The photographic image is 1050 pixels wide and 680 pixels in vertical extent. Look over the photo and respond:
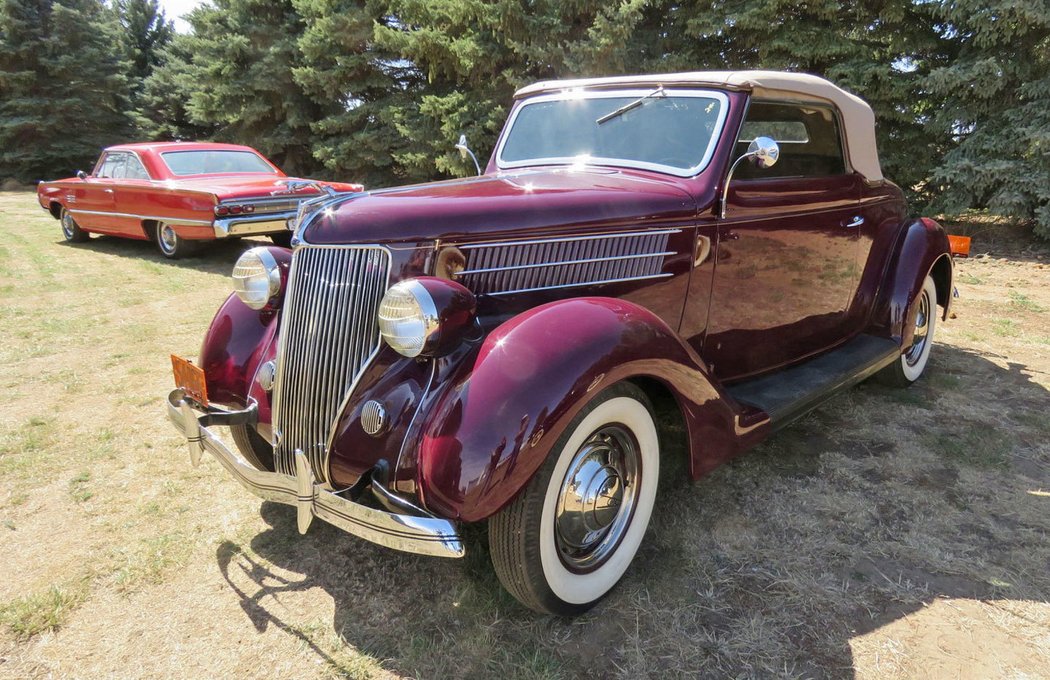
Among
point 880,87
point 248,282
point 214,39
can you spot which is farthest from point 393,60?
point 248,282

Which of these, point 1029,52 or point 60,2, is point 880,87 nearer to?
point 1029,52

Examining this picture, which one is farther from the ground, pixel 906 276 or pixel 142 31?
pixel 142 31

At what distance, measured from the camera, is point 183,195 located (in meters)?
7.44

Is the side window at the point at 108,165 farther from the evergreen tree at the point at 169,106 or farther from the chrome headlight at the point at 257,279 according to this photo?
the evergreen tree at the point at 169,106

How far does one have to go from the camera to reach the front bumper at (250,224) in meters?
7.07

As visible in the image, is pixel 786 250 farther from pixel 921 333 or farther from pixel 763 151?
pixel 921 333

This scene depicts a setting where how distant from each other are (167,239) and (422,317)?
7.77 m

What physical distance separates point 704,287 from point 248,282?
1971 mm

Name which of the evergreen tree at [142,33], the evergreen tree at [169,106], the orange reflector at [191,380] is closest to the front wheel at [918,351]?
the orange reflector at [191,380]

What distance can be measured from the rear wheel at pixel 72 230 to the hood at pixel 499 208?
948 centimetres

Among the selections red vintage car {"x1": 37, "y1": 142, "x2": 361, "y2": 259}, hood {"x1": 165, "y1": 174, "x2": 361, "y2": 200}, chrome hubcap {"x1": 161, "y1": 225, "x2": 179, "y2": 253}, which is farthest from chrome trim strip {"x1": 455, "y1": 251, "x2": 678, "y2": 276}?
chrome hubcap {"x1": 161, "y1": 225, "x2": 179, "y2": 253}

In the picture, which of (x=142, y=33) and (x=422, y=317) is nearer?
(x=422, y=317)

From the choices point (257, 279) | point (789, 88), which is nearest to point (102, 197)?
point (257, 279)

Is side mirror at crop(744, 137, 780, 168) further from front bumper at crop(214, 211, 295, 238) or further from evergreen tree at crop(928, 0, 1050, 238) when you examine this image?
evergreen tree at crop(928, 0, 1050, 238)
